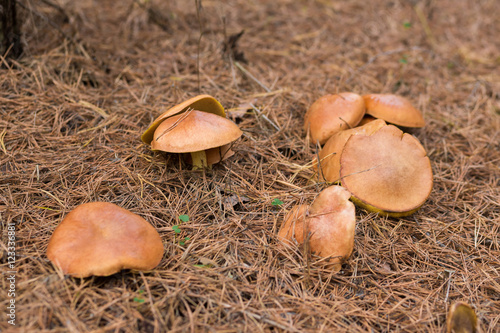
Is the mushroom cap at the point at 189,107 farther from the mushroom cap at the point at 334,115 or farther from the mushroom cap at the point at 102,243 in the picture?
the mushroom cap at the point at 334,115

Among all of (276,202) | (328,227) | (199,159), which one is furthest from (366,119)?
(199,159)

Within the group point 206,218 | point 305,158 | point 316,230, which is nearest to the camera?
point 316,230

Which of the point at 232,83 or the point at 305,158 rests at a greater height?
the point at 232,83

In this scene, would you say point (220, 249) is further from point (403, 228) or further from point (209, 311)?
point (403, 228)

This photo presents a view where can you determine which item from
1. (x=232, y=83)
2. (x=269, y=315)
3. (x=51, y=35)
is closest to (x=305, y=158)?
(x=232, y=83)

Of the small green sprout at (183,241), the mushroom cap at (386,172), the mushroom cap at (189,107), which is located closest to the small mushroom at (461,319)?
the mushroom cap at (386,172)

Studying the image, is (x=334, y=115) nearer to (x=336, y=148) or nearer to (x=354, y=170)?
(x=336, y=148)

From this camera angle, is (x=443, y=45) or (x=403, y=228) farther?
(x=443, y=45)
